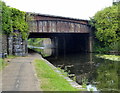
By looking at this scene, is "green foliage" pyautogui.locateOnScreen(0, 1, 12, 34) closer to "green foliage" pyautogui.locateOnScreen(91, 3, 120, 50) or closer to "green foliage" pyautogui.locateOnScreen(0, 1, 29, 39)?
"green foliage" pyautogui.locateOnScreen(0, 1, 29, 39)

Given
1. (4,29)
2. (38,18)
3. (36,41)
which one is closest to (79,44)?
(38,18)

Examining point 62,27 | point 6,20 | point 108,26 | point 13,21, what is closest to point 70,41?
point 108,26

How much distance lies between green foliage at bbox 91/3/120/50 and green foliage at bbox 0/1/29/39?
14042 millimetres

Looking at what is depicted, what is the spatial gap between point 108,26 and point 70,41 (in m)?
15.1

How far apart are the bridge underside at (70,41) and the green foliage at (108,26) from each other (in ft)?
12.5

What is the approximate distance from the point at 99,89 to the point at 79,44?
31.5 metres

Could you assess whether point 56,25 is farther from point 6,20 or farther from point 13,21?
point 6,20

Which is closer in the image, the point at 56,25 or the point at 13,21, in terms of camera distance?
the point at 13,21

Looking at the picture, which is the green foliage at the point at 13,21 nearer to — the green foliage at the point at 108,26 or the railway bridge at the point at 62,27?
the railway bridge at the point at 62,27

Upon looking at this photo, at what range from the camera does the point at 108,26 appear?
32.0 meters

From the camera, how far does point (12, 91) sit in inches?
295

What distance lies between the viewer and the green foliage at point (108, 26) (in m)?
31.2

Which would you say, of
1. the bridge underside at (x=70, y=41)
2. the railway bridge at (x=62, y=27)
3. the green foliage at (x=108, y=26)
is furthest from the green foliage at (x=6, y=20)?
the green foliage at (x=108, y=26)

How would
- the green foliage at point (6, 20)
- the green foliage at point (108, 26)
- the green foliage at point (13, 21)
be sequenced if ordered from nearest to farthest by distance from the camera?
the green foliage at point (6, 20) → the green foliage at point (13, 21) → the green foliage at point (108, 26)
